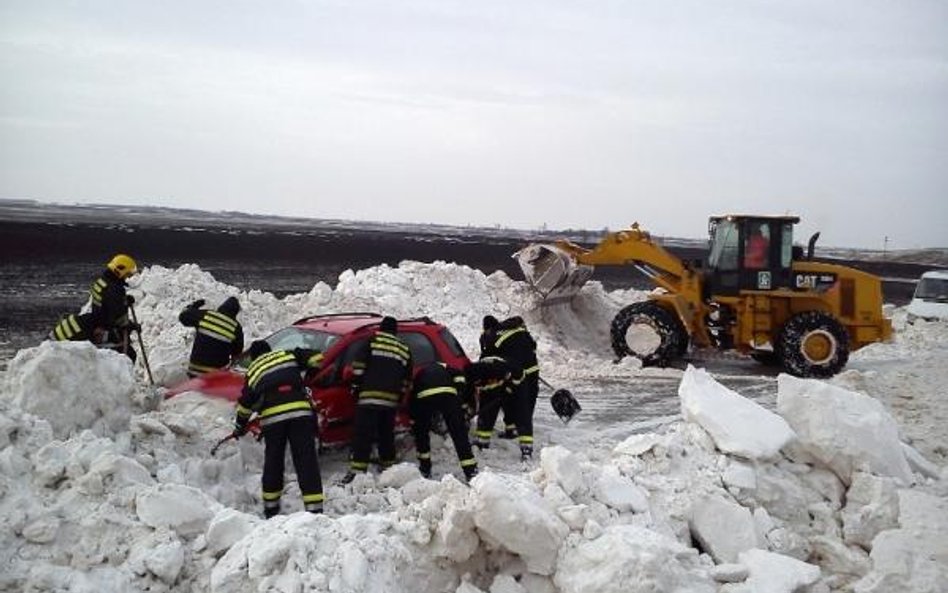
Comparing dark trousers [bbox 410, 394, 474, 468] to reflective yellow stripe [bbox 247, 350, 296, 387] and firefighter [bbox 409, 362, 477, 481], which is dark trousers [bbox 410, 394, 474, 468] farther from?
reflective yellow stripe [bbox 247, 350, 296, 387]

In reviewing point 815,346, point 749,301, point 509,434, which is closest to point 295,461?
point 509,434

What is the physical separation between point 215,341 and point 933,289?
60.8 ft

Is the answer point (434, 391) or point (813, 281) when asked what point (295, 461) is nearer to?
point (434, 391)

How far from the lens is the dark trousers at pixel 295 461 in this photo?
280 inches

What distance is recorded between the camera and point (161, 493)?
18.5 feet

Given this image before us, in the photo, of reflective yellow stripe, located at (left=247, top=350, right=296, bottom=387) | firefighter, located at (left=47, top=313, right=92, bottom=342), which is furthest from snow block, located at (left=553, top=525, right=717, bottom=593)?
firefighter, located at (left=47, top=313, right=92, bottom=342)

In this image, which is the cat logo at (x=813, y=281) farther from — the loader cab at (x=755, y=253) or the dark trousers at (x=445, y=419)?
the dark trousers at (x=445, y=419)

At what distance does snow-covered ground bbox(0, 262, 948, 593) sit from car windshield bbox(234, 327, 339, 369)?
105cm

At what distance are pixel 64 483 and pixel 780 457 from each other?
19.8 feet

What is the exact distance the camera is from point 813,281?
15.6 metres

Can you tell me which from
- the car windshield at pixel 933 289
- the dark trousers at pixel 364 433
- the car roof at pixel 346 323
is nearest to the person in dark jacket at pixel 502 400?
the car roof at pixel 346 323

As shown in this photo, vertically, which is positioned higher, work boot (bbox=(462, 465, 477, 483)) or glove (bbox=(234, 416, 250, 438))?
glove (bbox=(234, 416, 250, 438))

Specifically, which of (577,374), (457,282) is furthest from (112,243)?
(577,374)

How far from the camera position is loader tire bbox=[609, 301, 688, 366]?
15.3 m
